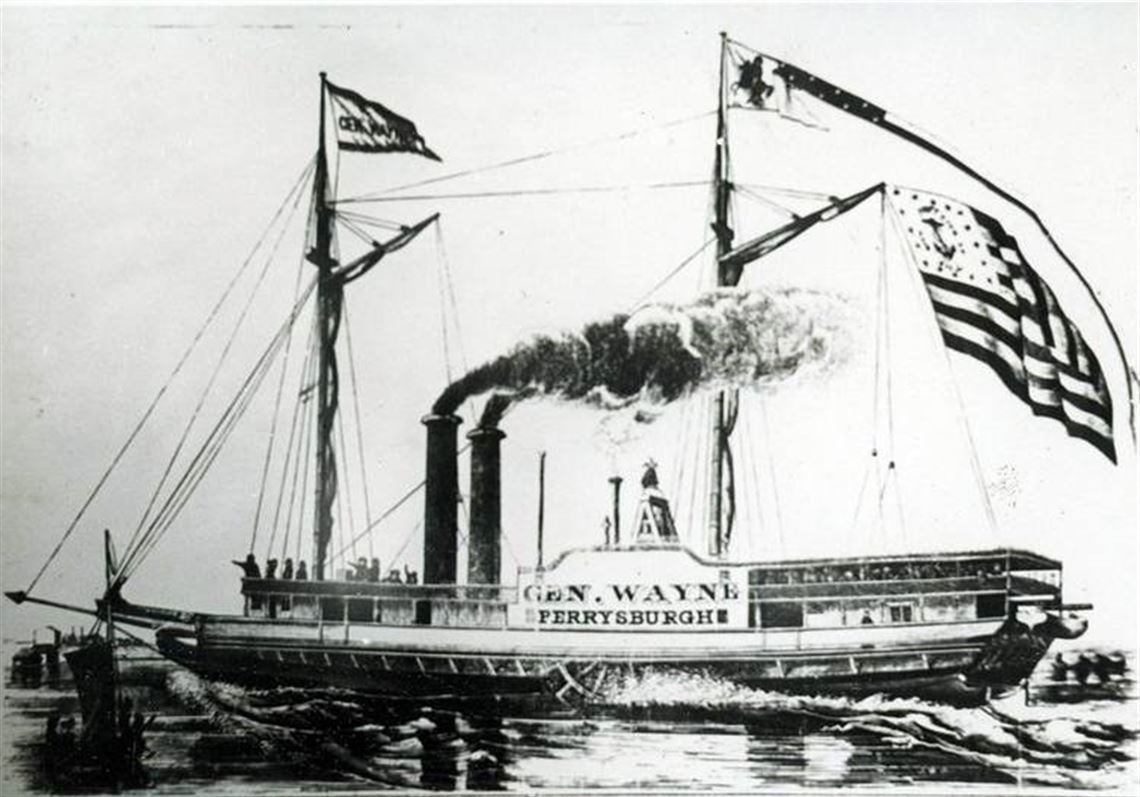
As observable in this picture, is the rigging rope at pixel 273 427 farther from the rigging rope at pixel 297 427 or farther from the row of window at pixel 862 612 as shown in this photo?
the row of window at pixel 862 612

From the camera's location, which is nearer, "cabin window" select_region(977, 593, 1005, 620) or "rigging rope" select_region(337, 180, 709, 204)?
"cabin window" select_region(977, 593, 1005, 620)

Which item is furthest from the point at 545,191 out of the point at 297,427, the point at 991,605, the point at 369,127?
the point at 991,605

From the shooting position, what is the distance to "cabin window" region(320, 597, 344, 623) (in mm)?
6508

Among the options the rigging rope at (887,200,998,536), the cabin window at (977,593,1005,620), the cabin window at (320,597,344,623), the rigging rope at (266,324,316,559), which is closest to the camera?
the cabin window at (977,593,1005,620)

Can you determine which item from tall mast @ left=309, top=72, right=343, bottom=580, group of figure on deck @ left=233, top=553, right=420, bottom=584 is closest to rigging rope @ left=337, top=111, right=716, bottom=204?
tall mast @ left=309, top=72, right=343, bottom=580

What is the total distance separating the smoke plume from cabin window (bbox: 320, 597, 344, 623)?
102 centimetres

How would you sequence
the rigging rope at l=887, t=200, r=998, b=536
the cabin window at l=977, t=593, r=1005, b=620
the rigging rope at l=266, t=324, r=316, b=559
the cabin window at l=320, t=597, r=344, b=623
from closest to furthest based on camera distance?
1. the cabin window at l=977, t=593, r=1005, b=620
2. the rigging rope at l=887, t=200, r=998, b=536
3. the cabin window at l=320, t=597, r=344, b=623
4. the rigging rope at l=266, t=324, r=316, b=559

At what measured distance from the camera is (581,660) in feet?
21.0

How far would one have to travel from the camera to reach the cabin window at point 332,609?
21.4 feet

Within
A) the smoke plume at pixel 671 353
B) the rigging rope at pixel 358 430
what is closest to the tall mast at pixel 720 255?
the smoke plume at pixel 671 353

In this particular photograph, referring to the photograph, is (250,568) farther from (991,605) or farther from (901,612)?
(991,605)

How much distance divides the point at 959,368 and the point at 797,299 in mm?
836

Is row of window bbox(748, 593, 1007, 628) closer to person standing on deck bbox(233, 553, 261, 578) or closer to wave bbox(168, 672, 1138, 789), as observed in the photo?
wave bbox(168, 672, 1138, 789)

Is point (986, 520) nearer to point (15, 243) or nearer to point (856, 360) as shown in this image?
point (856, 360)
